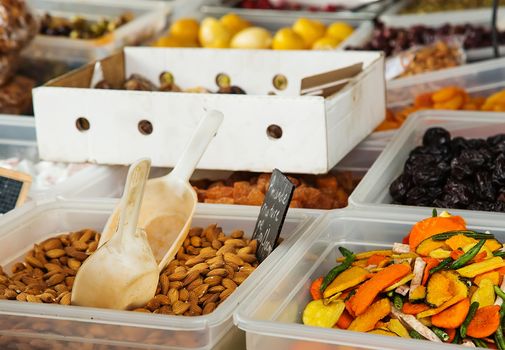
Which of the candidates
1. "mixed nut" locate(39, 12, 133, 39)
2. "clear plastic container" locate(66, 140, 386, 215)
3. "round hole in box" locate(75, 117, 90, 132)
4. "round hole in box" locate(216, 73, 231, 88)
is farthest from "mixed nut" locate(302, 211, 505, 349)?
"mixed nut" locate(39, 12, 133, 39)

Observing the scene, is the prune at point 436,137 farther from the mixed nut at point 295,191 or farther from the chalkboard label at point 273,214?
the chalkboard label at point 273,214

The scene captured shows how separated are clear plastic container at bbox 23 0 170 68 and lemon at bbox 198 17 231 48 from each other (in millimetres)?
251

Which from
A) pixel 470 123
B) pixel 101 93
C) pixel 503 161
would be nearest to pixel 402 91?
pixel 470 123

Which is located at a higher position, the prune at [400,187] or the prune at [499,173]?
the prune at [499,173]

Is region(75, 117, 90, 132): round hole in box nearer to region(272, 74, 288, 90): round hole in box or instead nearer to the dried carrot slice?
region(272, 74, 288, 90): round hole in box

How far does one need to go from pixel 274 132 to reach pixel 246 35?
1444 mm

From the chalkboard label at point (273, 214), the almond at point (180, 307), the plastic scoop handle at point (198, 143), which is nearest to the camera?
the almond at point (180, 307)

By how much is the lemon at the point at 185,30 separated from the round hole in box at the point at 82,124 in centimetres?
135

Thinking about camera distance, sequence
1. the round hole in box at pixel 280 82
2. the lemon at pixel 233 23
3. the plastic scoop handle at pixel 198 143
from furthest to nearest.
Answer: the lemon at pixel 233 23 < the round hole in box at pixel 280 82 < the plastic scoop handle at pixel 198 143

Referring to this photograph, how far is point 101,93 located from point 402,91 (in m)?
1.15

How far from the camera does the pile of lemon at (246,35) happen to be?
11.3 feet

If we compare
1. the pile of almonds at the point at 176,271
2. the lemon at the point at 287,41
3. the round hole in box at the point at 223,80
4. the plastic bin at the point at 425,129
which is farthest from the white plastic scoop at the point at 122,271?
the lemon at the point at 287,41

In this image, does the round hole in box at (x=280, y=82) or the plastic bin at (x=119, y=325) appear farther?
the round hole in box at (x=280, y=82)

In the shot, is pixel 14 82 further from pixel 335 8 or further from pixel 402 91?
pixel 335 8
